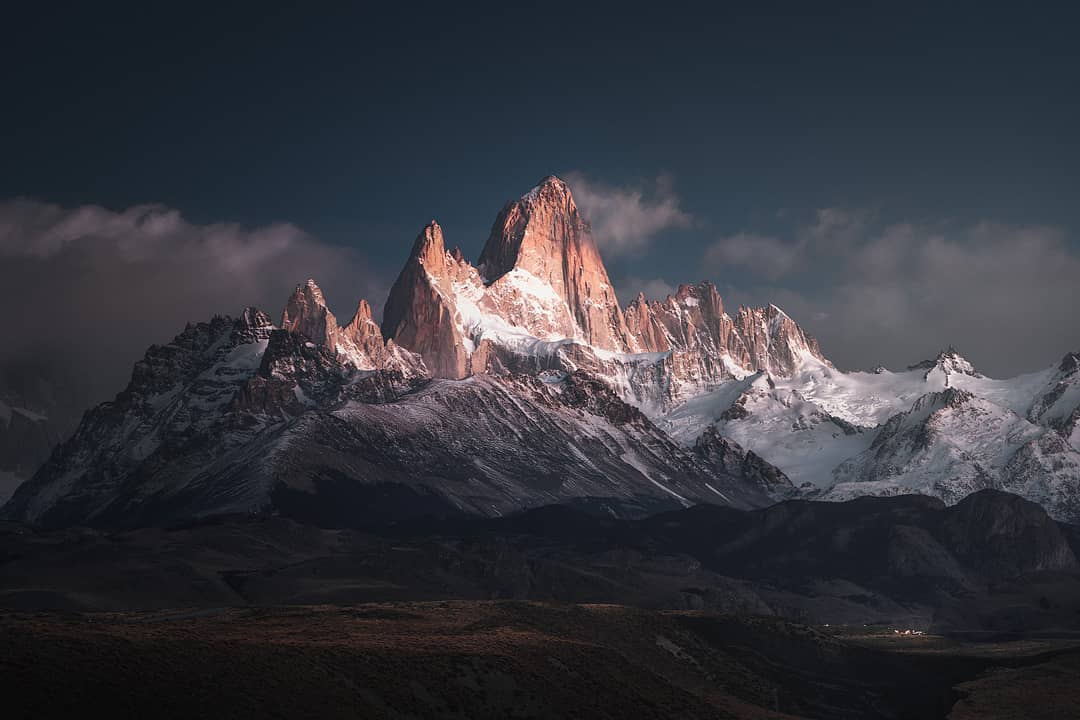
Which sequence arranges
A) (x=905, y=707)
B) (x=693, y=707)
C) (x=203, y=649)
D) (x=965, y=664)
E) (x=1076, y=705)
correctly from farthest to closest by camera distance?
(x=965, y=664), (x=905, y=707), (x=1076, y=705), (x=693, y=707), (x=203, y=649)

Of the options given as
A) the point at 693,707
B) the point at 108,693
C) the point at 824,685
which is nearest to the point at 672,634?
the point at 824,685

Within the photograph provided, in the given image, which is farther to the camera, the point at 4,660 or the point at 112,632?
the point at 112,632

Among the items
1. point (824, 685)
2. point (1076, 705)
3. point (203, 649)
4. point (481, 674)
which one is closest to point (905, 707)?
point (824, 685)

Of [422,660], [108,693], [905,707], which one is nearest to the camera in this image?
[108,693]

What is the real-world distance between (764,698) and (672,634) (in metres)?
22.9

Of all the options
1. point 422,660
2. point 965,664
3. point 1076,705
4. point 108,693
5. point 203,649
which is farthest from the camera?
point 965,664

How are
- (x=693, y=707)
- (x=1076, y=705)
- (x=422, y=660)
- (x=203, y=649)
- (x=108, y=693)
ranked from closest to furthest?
(x=108, y=693), (x=203, y=649), (x=422, y=660), (x=693, y=707), (x=1076, y=705)

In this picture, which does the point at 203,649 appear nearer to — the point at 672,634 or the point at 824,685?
the point at 672,634

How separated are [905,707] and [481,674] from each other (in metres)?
70.1

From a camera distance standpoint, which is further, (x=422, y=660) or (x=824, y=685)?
(x=824, y=685)

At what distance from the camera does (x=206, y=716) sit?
9156 cm

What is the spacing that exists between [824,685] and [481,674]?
223 ft

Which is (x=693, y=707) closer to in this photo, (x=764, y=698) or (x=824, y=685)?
(x=764, y=698)

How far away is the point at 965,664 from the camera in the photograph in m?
190
